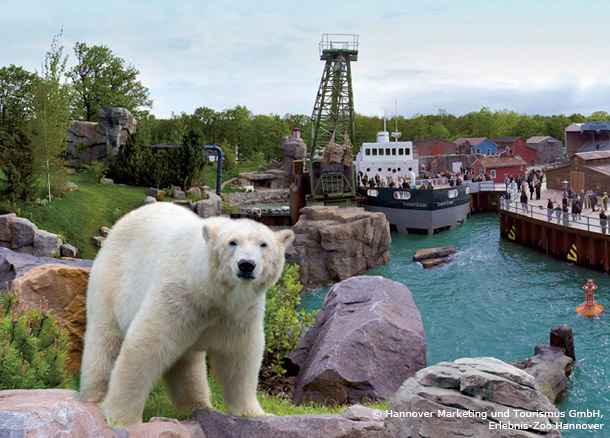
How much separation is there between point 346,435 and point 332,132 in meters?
37.5

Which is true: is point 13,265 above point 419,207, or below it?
above

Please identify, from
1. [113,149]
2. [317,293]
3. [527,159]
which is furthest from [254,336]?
[527,159]

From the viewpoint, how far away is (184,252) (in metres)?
4.26

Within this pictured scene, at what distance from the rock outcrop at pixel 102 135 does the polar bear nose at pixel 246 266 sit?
35.4 metres

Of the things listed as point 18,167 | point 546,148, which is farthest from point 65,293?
point 546,148

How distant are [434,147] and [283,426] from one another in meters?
81.3

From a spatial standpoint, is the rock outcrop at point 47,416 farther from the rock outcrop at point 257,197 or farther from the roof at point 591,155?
the rock outcrop at point 257,197

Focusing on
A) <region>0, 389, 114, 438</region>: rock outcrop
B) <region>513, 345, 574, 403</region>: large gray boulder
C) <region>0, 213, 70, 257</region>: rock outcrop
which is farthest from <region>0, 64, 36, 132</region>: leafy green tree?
<region>0, 389, 114, 438</region>: rock outcrop

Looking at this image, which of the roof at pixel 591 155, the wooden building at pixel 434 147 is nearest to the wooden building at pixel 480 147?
the wooden building at pixel 434 147

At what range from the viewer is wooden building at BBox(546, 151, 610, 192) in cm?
3697

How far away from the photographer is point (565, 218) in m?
28.0

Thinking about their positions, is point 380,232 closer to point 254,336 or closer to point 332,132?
point 332,132

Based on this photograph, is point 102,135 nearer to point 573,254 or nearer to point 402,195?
point 402,195

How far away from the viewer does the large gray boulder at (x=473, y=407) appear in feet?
12.7
